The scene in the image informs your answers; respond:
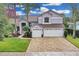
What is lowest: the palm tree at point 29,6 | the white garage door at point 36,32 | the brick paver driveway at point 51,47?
the brick paver driveway at point 51,47

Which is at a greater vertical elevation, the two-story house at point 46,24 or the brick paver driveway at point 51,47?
the two-story house at point 46,24

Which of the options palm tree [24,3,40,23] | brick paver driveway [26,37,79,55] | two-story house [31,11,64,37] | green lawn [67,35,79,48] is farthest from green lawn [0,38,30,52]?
green lawn [67,35,79,48]

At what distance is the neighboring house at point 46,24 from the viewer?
160 inches

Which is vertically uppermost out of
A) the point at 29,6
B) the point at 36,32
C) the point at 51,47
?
the point at 29,6

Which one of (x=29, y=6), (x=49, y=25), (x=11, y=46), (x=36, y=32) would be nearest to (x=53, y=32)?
(x=49, y=25)

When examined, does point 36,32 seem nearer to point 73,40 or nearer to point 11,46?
point 11,46

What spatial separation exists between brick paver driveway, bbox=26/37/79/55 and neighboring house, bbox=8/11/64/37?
0.08m

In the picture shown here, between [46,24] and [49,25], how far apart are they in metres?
0.04

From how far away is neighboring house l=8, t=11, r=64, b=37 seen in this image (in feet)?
13.3

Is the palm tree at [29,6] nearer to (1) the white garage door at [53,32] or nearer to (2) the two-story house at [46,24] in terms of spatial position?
(2) the two-story house at [46,24]

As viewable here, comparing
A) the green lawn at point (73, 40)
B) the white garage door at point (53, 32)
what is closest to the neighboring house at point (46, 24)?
the white garage door at point (53, 32)

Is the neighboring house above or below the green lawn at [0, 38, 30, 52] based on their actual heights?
above

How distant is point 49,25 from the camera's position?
4094 millimetres

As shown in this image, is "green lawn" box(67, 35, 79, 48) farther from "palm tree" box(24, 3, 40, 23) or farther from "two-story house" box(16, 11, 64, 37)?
"palm tree" box(24, 3, 40, 23)
